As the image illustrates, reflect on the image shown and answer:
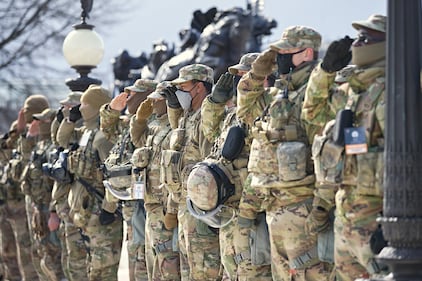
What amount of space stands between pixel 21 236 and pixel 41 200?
1.42m

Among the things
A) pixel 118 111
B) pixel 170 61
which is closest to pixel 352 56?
pixel 118 111

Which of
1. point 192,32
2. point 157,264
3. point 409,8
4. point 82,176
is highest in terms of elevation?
point 192,32

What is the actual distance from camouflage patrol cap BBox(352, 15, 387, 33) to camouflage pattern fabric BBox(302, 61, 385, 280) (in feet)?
0.68

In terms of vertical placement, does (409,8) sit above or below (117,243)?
above

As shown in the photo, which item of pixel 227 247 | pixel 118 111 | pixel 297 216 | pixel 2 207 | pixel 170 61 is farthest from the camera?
pixel 170 61

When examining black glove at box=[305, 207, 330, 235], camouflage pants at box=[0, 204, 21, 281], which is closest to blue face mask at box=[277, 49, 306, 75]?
black glove at box=[305, 207, 330, 235]

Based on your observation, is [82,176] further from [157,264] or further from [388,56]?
[388,56]

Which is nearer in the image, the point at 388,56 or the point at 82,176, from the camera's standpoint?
the point at 388,56

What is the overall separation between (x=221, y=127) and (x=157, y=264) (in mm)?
1656

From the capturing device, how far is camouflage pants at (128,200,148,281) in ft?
36.0

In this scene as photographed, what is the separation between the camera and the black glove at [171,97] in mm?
10141

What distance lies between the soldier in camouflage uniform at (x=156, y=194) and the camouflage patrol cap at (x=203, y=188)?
1508 millimetres

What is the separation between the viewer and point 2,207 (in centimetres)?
1591

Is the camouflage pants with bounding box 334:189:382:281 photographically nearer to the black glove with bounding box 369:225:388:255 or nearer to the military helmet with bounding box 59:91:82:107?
the black glove with bounding box 369:225:388:255
